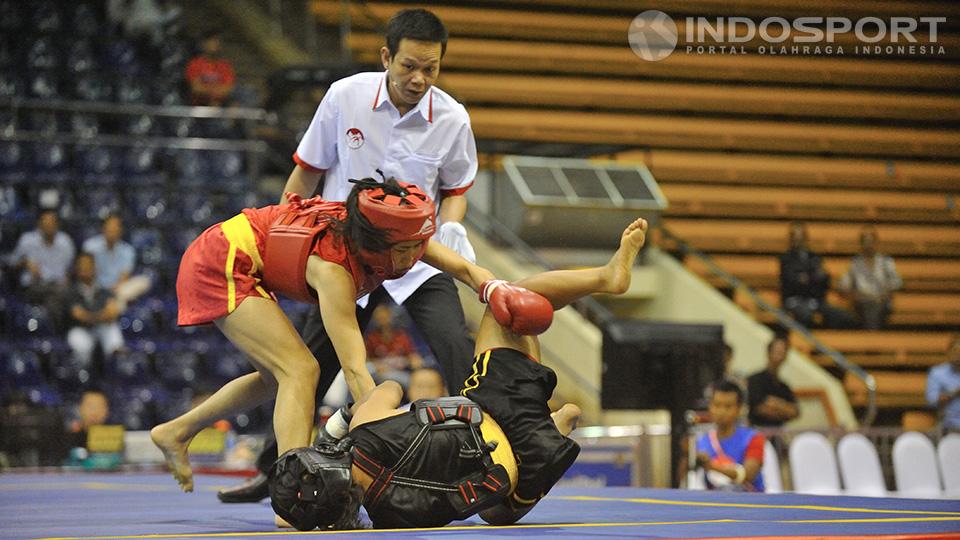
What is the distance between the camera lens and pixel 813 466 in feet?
26.5

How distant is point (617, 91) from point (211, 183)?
15.9 feet

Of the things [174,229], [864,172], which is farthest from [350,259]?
[864,172]

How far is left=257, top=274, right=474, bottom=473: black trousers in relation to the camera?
4.60 meters

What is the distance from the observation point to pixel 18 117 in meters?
11.5

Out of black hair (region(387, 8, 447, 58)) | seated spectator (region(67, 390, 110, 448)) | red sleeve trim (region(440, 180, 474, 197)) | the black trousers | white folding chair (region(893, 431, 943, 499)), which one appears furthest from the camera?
seated spectator (region(67, 390, 110, 448))

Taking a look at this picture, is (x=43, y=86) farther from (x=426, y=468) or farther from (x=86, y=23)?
(x=426, y=468)

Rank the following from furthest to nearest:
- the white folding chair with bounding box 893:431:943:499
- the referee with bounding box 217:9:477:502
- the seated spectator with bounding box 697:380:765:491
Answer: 1. the white folding chair with bounding box 893:431:943:499
2. the seated spectator with bounding box 697:380:765:491
3. the referee with bounding box 217:9:477:502

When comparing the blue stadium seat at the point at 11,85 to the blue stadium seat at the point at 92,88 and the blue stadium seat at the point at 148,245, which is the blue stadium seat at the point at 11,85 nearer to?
the blue stadium seat at the point at 92,88

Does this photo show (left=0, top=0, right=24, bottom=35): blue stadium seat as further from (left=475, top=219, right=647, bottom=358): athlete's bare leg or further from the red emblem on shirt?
(left=475, top=219, right=647, bottom=358): athlete's bare leg

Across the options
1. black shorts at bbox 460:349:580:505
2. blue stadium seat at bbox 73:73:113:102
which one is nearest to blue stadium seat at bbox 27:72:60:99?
blue stadium seat at bbox 73:73:113:102

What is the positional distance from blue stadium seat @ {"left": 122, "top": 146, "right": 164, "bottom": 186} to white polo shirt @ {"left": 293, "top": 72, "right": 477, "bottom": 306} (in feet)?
22.1

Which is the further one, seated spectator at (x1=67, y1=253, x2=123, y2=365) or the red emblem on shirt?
seated spectator at (x1=67, y1=253, x2=123, y2=365)

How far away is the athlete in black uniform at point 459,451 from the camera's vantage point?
351 cm

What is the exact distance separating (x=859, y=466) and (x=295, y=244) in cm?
531
